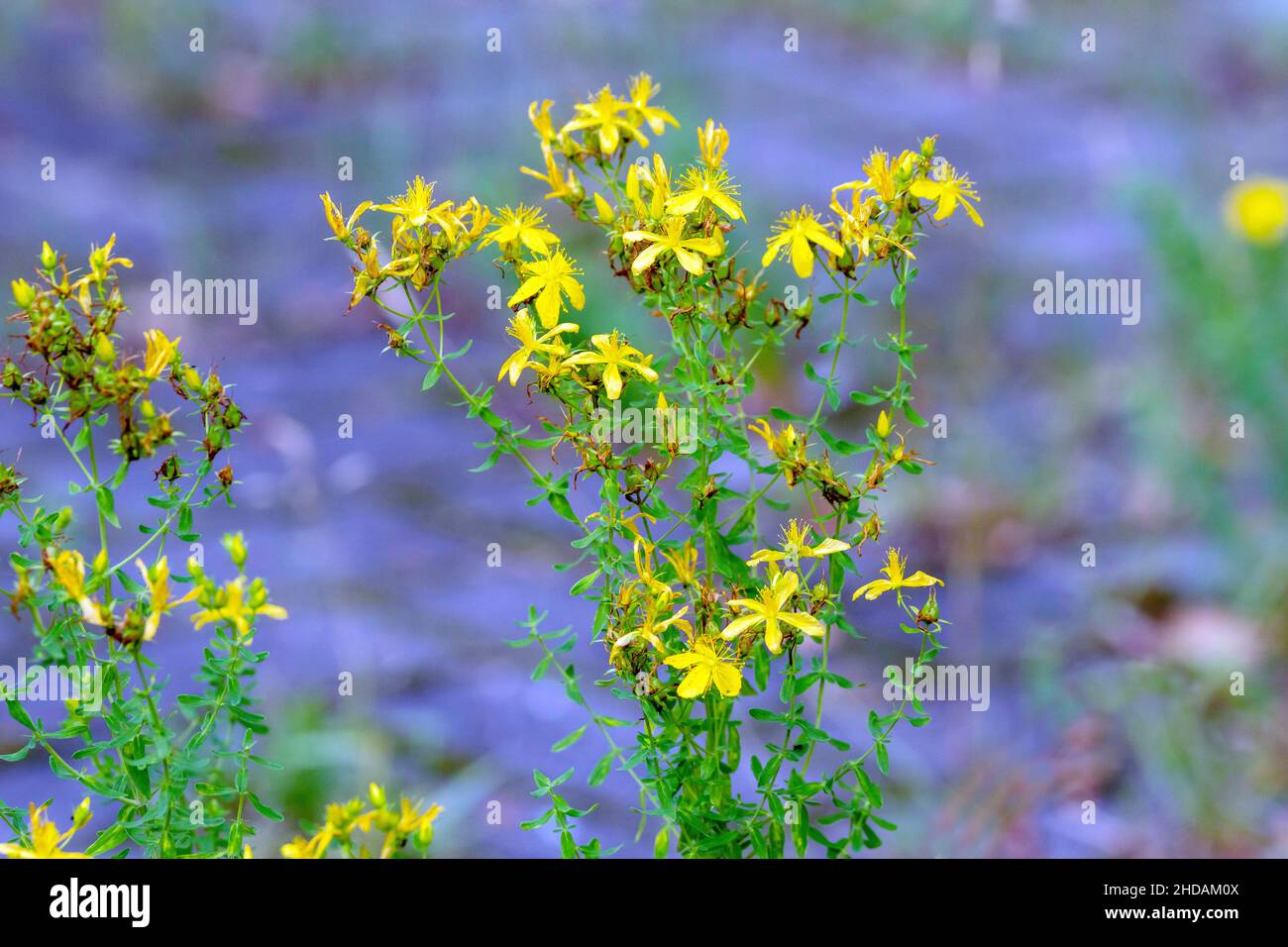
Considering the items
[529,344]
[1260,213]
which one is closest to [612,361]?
[529,344]

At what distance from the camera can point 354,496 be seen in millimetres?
3125

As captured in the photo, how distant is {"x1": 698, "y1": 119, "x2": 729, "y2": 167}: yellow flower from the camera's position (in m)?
1.15

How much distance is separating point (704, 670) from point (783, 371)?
2264 mm

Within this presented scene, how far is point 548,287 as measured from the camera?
1.14 meters

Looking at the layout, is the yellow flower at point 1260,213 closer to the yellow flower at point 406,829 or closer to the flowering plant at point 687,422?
the flowering plant at point 687,422

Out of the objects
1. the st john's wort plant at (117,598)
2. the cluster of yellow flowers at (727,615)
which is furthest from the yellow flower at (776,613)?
the st john's wort plant at (117,598)

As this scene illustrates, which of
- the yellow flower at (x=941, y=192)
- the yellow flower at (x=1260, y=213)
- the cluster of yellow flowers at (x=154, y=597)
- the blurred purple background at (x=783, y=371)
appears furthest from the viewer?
the yellow flower at (x=1260, y=213)

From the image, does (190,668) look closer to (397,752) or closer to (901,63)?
(397,752)

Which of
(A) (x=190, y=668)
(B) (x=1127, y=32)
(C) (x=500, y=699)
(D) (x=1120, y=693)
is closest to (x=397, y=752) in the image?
(C) (x=500, y=699)

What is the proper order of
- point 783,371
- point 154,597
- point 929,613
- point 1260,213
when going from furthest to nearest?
point 783,371, point 1260,213, point 929,613, point 154,597

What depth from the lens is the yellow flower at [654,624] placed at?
107cm

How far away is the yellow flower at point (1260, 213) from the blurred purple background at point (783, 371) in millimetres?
150

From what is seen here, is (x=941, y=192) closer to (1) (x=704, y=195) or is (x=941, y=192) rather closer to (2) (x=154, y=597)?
Result: (1) (x=704, y=195)
